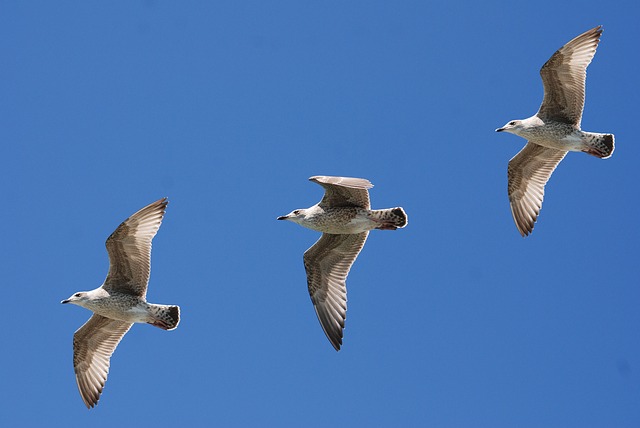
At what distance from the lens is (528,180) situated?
19453 millimetres

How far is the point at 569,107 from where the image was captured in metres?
18.2

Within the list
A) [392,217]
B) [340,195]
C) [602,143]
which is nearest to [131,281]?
[340,195]

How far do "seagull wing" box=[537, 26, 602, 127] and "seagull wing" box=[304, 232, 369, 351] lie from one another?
12.6 feet

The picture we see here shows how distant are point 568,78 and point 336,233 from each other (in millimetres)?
4551

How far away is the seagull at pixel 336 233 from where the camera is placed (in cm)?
1634

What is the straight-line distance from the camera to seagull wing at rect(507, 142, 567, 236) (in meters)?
19.3

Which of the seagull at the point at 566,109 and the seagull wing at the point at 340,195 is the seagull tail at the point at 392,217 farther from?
the seagull at the point at 566,109

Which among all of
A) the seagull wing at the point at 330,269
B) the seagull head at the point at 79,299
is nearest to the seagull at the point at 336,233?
the seagull wing at the point at 330,269

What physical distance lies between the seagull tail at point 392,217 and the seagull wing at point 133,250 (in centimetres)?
316

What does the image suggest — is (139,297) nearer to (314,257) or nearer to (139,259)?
(139,259)

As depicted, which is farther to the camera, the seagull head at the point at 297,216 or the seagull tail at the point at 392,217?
the seagull head at the point at 297,216

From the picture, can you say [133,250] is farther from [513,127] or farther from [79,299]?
[513,127]

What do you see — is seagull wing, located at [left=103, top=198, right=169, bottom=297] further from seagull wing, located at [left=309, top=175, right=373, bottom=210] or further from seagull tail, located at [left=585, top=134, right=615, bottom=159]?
seagull tail, located at [left=585, top=134, right=615, bottom=159]

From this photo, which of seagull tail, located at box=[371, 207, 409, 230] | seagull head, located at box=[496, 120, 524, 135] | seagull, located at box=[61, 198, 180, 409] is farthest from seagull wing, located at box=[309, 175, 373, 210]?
seagull head, located at box=[496, 120, 524, 135]
